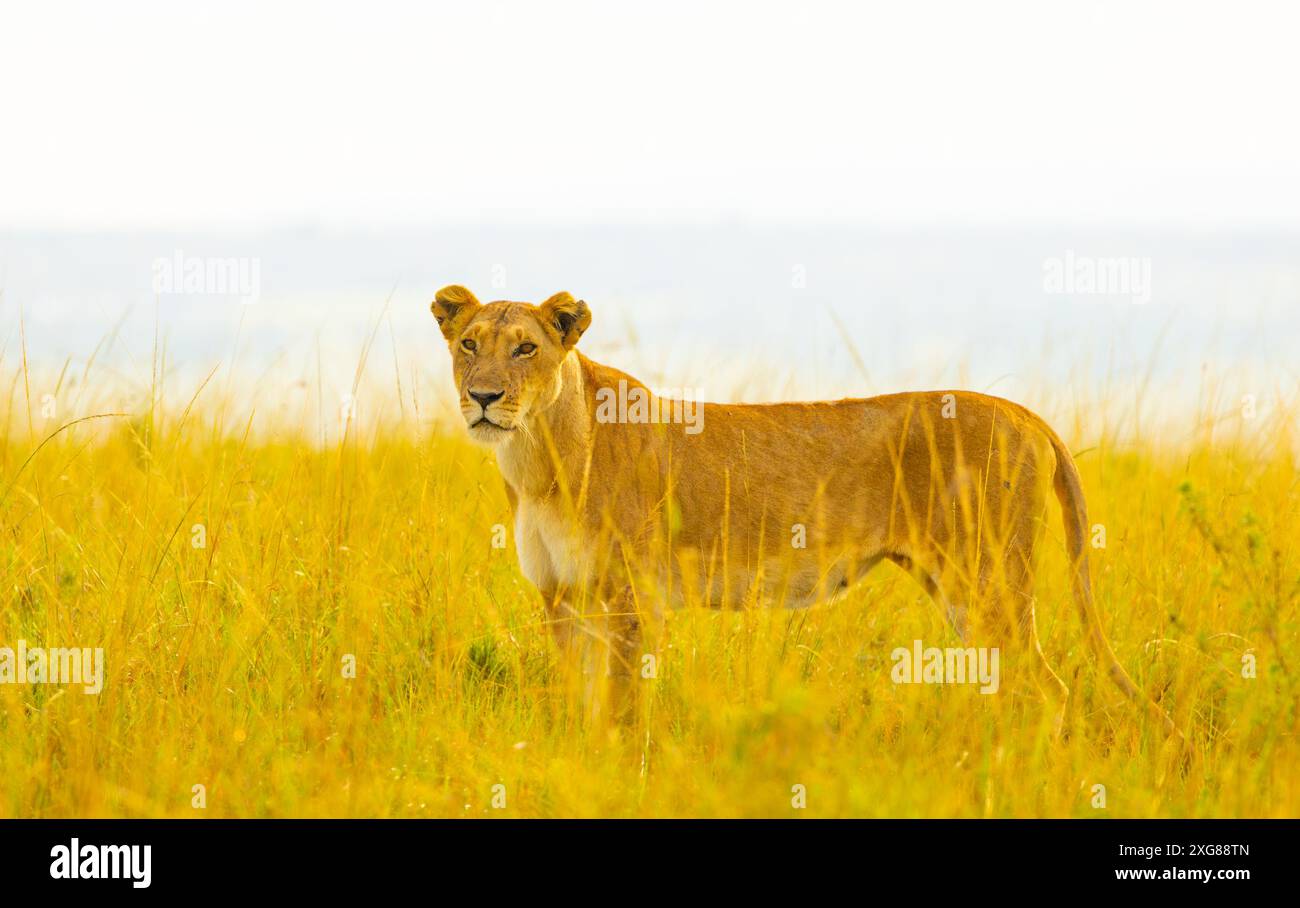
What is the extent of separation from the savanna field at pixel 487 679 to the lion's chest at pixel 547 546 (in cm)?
50

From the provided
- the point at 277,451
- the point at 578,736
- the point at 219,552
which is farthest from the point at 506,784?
the point at 277,451

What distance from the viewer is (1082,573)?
7.38 metres

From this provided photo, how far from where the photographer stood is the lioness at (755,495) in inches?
278

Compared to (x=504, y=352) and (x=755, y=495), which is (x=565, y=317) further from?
(x=755, y=495)

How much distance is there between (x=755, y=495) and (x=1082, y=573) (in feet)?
5.85

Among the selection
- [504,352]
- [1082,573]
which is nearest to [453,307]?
[504,352]

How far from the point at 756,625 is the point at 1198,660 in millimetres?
2438

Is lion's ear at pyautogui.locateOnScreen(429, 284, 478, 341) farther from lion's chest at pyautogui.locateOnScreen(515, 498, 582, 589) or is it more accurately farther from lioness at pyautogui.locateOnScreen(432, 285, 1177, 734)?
lion's chest at pyautogui.locateOnScreen(515, 498, 582, 589)

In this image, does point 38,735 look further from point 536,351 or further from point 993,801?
point 993,801

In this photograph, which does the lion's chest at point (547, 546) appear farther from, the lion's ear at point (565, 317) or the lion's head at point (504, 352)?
the lion's ear at point (565, 317)

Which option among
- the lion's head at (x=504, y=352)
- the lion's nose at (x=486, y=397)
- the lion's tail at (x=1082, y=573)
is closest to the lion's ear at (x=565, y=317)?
the lion's head at (x=504, y=352)

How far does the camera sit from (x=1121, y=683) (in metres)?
7.16

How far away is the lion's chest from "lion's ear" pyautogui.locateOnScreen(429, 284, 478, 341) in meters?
1.03

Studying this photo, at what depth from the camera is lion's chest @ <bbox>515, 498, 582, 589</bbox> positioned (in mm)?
7016
